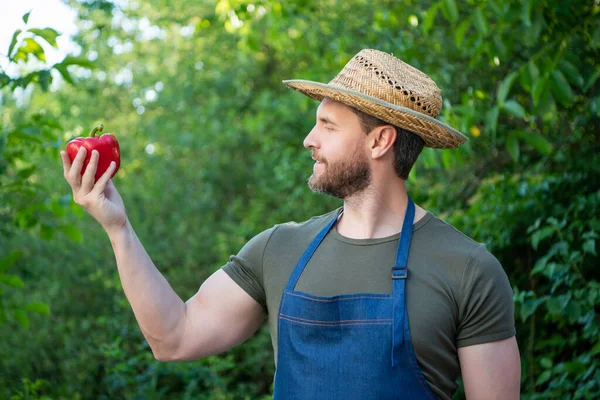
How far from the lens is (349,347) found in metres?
2.01

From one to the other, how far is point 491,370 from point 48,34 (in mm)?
2297

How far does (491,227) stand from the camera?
414 centimetres

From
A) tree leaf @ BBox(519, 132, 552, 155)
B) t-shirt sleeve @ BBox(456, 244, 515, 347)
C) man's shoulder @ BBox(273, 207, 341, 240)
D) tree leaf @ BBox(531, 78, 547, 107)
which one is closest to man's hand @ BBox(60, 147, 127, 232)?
man's shoulder @ BBox(273, 207, 341, 240)

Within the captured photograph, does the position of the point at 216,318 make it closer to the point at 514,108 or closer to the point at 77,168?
the point at 77,168

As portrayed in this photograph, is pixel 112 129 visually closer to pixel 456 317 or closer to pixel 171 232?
pixel 171 232

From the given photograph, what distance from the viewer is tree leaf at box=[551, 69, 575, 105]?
329 cm

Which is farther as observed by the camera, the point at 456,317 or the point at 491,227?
the point at 491,227

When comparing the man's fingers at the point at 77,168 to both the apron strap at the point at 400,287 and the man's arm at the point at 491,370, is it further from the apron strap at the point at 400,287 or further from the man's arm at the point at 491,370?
the man's arm at the point at 491,370

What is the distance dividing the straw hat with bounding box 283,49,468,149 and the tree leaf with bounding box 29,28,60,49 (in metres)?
1.39

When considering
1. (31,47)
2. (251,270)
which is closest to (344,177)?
(251,270)

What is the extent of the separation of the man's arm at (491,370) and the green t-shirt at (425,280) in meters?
0.03

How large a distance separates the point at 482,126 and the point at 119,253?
348 centimetres

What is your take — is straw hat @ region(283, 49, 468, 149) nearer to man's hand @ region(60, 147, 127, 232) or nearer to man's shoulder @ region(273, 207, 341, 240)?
man's shoulder @ region(273, 207, 341, 240)

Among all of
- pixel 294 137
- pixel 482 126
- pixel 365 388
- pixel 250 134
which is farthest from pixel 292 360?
pixel 250 134
